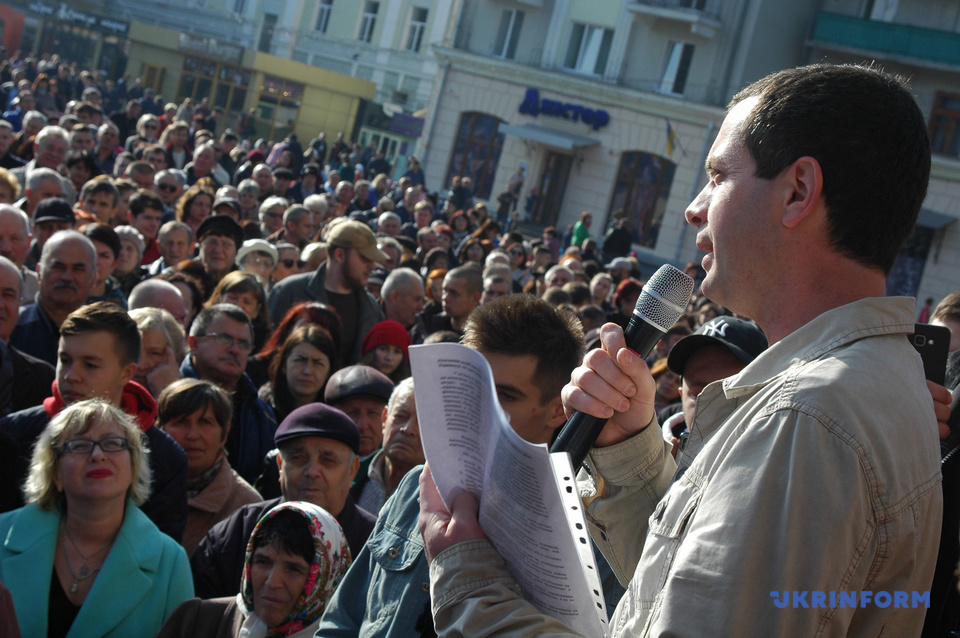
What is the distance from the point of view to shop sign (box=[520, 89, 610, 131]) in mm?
30344

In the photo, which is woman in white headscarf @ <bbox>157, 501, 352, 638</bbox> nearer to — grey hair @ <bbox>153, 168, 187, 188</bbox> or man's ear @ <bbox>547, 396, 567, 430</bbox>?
man's ear @ <bbox>547, 396, 567, 430</bbox>

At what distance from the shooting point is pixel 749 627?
1253mm

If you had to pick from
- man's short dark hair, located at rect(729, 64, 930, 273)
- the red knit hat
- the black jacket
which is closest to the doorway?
the red knit hat

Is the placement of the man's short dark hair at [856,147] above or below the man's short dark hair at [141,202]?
above

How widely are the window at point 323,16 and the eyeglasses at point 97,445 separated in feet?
143

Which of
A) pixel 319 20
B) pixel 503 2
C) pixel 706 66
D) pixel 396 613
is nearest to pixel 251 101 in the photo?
pixel 319 20

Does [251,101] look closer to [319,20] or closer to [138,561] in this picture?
[319,20]

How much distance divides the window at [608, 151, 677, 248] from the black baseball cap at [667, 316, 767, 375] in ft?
87.7

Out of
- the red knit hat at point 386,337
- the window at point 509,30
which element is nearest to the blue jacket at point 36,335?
the red knit hat at point 386,337

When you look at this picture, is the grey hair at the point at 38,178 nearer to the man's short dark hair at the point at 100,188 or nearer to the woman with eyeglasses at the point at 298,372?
the man's short dark hair at the point at 100,188

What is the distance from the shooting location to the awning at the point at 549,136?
30.0m

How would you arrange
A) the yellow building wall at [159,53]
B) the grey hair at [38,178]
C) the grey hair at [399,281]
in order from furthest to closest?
the yellow building wall at [159,53], the grey hair at [38,178], the grey hair at [399,281]

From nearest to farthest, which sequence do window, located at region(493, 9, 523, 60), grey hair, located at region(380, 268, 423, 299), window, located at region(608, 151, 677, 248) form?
grey hair, located at region(380, 268, 423, 299) < window, located at region(608, 151, 677, 248) < window, located at region(493, 9, 523, 60)

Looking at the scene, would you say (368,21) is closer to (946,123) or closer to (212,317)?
(946,123)
